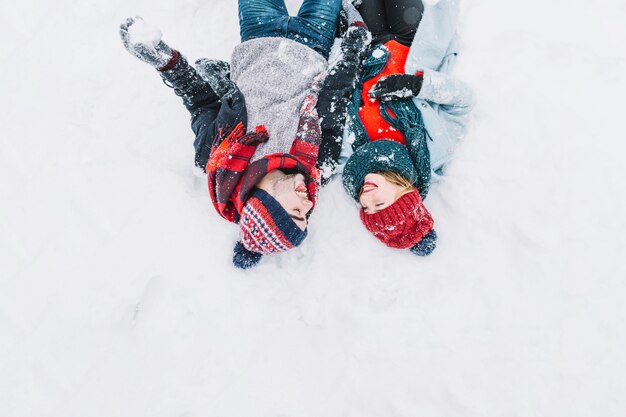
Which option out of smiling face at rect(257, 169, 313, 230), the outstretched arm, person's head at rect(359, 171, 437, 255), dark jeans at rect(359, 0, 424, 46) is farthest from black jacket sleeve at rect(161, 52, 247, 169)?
dark jeans at rect(359, 0, 424, 46)

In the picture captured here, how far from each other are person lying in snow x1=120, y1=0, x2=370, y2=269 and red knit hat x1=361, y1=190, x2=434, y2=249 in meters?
0.28

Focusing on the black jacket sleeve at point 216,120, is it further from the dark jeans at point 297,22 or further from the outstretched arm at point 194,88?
the dark jeans at point 297,22

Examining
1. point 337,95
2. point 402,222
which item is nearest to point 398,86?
point 337,95

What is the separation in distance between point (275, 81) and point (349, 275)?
3.17 feet

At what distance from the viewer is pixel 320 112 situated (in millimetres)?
1819

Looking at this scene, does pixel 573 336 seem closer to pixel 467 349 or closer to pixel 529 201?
pixel 467 349

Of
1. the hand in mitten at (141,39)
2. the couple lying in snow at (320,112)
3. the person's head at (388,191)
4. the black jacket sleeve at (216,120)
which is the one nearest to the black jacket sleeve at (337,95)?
the couple lying in snow at (320,112)

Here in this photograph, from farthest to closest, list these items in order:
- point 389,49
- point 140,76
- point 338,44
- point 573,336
A: point 140,76 < point 338,44 < point 389,49 < point 573,336

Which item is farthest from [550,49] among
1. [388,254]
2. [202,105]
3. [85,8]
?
[85,8]

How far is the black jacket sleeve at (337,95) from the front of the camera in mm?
1815

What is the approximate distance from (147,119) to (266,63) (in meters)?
0.75

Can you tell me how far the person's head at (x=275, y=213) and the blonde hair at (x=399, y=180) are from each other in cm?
32

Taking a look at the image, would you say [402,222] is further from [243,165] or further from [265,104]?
[265,104]

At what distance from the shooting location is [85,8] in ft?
7.38
